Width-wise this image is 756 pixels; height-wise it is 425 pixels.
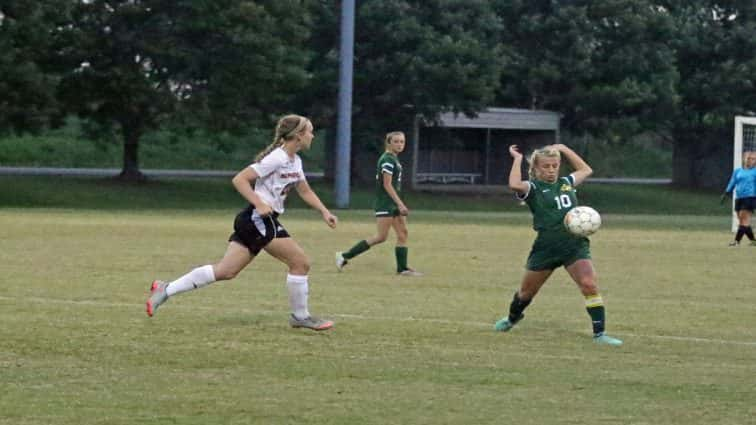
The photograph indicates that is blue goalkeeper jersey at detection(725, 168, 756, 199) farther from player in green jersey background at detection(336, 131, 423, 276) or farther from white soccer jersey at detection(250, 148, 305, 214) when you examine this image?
white soccer jersey at detection(250, 148, 305, 214)

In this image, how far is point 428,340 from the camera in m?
11.4

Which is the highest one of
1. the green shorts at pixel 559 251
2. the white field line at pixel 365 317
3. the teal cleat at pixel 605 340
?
the green shorts at pixel 559 251

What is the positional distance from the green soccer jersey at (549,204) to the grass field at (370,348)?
0.86 m

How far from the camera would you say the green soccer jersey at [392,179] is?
18500 millimetres

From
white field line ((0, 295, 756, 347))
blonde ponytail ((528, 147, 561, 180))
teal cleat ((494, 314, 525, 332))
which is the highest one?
blonde ponytail ((528, 147, 561, 180))

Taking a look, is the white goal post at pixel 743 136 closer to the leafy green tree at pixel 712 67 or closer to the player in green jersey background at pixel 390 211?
the player in green jersey background at pixel 390 211

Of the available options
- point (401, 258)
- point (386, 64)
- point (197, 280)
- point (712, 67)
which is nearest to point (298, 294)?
point (197, 280)

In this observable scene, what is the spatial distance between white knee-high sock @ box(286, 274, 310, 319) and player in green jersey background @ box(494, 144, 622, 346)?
173 cm

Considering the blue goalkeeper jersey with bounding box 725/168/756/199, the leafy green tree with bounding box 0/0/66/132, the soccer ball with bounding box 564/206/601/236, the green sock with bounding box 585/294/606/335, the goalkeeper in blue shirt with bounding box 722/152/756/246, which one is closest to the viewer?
the soccer ball with bounding box 564/206/601/236

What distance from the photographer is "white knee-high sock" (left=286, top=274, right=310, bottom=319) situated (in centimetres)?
1187

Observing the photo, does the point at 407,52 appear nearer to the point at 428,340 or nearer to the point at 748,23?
the point at 748,23

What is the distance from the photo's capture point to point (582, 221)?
450 inches

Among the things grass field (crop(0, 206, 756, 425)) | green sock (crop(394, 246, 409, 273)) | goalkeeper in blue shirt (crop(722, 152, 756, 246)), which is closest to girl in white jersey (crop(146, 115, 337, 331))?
grass field (crop(0, 206, 756, 425))

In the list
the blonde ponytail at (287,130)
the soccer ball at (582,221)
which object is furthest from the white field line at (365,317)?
the blonde ponytail at (287,130)
